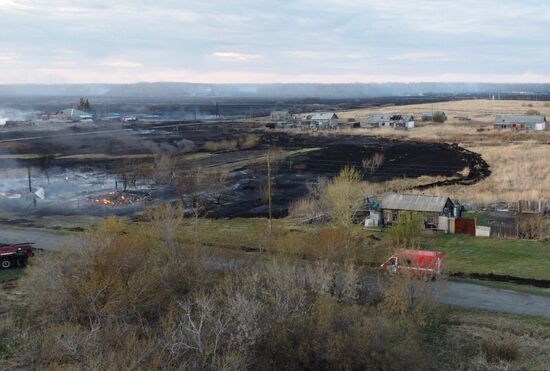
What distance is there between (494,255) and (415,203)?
19.9 ft

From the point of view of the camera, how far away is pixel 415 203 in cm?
3127

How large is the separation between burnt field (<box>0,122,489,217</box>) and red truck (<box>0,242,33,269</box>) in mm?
11981

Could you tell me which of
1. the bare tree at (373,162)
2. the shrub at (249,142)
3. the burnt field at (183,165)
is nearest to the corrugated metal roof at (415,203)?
the burnt field at (183,165)

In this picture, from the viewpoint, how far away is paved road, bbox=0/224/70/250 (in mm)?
28961

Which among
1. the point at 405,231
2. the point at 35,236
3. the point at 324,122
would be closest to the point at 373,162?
the point at 405,231

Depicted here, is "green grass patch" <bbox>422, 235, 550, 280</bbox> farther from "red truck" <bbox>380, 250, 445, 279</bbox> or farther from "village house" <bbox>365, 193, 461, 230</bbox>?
"red truck" <bbox>380, 250, 445, 279</bbox>

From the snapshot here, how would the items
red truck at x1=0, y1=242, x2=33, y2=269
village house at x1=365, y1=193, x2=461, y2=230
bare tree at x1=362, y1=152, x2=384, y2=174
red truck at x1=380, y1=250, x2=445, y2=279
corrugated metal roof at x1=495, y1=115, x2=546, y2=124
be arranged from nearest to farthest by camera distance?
red truck at x1=380, y1=250, x2=445, y2=279 → red truck at x1=0, y1=242, x2=33, y2=269 → village house at x1=365, y1=193, x2=461, y2=230 → bare tree at x1=362, y1=152, x2=384, y2=174 → corrugated metal roof at x1=495, y1=115, x2=546, y2=124

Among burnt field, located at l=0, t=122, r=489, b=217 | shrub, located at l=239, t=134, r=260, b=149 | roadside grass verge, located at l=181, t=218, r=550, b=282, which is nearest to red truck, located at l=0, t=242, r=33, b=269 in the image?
roadside grass verge, located at l=181, t=218, r=550, b=282

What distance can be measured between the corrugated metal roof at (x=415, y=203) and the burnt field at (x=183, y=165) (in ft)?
25.5

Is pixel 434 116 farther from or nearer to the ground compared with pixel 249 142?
farther from the ground

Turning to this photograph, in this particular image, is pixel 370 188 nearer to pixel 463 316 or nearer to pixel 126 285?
pixel 463 316

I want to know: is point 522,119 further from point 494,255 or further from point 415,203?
point 494,255

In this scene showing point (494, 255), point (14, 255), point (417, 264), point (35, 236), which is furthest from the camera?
point (35, 236)

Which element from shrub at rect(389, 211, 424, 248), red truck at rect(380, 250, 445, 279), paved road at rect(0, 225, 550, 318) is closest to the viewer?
paved road at rect(0, 225, 550, 318)
